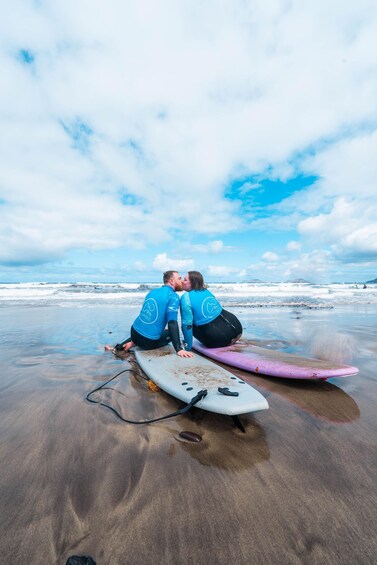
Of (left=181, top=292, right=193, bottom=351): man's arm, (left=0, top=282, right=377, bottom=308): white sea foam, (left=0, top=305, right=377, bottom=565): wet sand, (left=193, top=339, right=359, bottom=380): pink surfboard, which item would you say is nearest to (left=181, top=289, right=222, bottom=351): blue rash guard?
(left=181, top=292, right=193, bottom=351): man's arm

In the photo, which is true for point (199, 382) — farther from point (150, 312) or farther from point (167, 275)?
point (167, 275)

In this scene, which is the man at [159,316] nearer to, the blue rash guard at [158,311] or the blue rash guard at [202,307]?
the blue rash guard at [158,311]

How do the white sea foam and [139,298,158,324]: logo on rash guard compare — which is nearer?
[139,298,158,324]: logo on rash guard

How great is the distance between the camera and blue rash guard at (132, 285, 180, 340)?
454 cm

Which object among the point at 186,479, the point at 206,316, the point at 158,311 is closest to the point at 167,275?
the point at 158,311

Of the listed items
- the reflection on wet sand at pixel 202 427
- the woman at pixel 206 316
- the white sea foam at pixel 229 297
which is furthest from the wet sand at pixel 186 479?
the white sea foam at pixel 229 297

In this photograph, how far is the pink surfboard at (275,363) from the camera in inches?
133

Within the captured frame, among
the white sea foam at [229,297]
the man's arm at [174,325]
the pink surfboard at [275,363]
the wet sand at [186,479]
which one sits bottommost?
the wet sand at [186,479]

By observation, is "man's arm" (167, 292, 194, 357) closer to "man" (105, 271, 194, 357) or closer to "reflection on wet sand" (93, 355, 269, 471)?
"man" (105, 271, 194, 357)

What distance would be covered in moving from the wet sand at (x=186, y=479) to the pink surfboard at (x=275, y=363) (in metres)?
0.23

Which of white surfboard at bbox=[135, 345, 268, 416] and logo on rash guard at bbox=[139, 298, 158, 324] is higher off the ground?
logo on rash guard at bbox=[139, 298, 158, 324]

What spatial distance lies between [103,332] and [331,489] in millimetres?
6754

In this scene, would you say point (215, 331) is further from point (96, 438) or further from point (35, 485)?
point (35, 485)

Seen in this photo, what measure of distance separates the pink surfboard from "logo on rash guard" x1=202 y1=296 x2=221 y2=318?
70 centimetres
